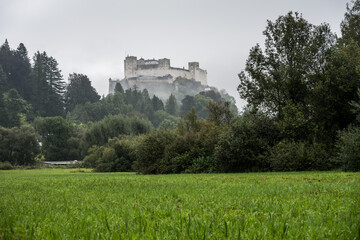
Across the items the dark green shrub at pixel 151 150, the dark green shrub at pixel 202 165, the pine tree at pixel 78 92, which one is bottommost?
the dark green shrub at pixel 202 165

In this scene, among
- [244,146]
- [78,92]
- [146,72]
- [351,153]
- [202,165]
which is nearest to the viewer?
[351,153]

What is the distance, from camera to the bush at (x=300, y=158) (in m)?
19.2

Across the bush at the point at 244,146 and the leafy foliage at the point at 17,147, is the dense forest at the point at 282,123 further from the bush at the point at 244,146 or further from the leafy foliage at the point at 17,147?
the leafy foliage at the point at 17,147

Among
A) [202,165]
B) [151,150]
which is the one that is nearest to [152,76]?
[151,150]

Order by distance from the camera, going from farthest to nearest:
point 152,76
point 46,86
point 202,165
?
point 152,76 < point 46,86 < point 202,165

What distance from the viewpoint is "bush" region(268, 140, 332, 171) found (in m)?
19.2

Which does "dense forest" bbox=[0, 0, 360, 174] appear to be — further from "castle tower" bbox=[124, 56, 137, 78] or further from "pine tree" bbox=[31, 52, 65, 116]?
"castle tower" bbox=[124, 56, 137, 78]

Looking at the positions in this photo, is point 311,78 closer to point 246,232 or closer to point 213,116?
point 213,116

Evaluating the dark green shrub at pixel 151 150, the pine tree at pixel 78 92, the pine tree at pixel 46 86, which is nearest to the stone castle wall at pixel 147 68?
the pine tree at pixel 78 92

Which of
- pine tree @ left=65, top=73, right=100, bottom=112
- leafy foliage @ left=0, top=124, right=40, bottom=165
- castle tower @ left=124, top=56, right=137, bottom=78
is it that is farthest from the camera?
castle tower @ left=124, top=56, right=137, bottom=78

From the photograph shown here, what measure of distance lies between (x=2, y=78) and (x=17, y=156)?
5757cm

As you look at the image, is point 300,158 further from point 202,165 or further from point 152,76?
point 152,76

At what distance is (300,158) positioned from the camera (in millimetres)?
19312

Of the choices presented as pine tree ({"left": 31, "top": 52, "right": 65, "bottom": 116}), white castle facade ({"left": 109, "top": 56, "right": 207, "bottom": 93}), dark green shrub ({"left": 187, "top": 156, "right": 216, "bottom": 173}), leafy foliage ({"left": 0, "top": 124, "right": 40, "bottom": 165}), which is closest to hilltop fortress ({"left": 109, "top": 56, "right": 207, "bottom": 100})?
white castle facade ({"left": 109, "top": 56, "right": 207, "bottom": 93})
